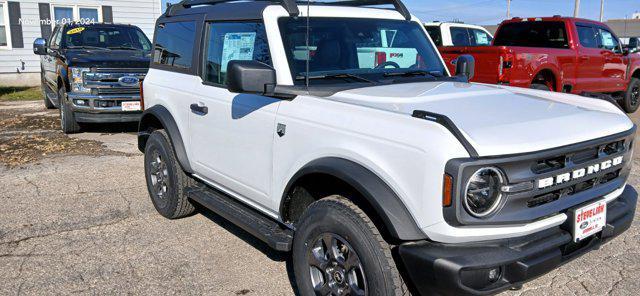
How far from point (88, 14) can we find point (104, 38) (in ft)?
22.6

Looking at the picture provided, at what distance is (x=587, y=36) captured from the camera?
1011 centimetres

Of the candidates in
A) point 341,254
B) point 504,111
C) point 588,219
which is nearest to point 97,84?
point 341,254

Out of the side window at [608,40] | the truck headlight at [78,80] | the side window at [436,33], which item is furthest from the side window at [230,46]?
the side window at [436,33]

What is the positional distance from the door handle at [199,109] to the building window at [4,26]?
45.1ft

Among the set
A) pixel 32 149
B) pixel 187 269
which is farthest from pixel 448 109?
pixel 32 149

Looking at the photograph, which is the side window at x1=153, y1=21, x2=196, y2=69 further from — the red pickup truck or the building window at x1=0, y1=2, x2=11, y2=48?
the building window at x1=0, y1=2, x2=11, y2=48

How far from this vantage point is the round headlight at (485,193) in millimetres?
2424

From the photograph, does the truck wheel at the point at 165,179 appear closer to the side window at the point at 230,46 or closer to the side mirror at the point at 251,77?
the side window at the point at 230,46

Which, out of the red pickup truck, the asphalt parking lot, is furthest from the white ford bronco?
the red pickup truck

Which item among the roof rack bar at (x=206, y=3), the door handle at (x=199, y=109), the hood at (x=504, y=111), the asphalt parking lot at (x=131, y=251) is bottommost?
the asphalt parking lot at (x=131, y=251)

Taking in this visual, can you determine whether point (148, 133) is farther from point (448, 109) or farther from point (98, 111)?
point (98, 111)

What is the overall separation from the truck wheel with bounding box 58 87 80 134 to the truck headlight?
0.35 meters

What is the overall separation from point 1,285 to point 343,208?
2.48m

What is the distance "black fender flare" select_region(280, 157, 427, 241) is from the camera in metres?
2.49
